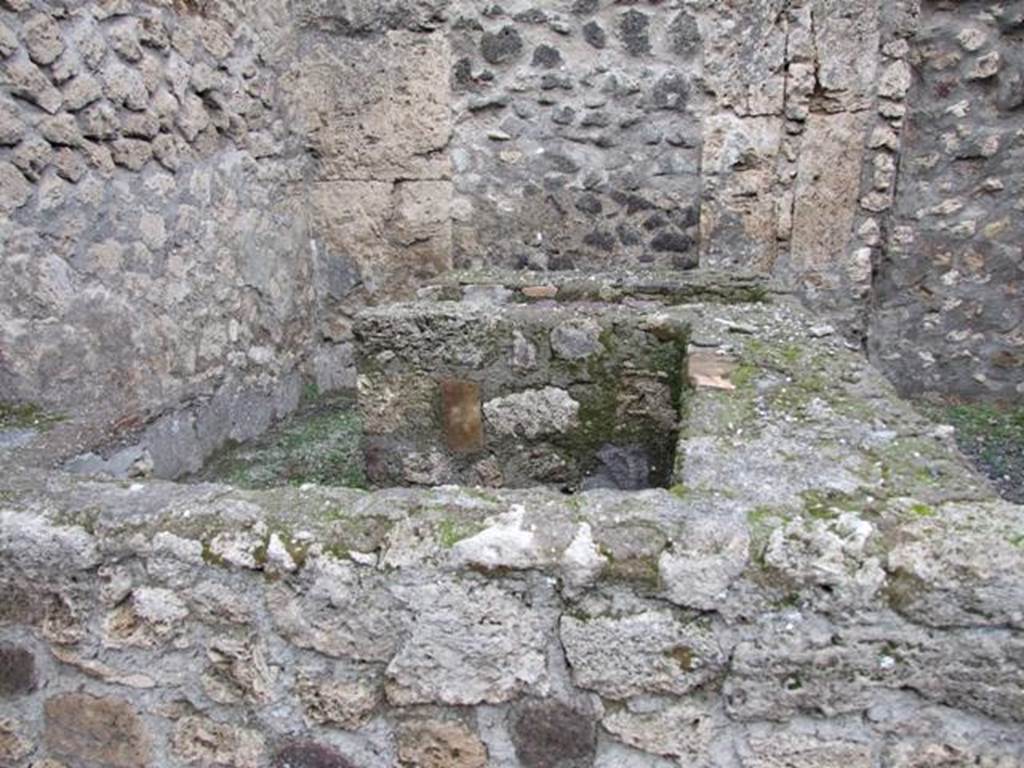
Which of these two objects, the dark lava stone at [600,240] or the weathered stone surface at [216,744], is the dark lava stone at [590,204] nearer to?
the dark lava stone at [600,240]

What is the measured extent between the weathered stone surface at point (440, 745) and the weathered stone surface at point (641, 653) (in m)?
0.24

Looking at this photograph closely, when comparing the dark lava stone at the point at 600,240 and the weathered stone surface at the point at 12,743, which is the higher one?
the dark lava stone at the point at 600,240

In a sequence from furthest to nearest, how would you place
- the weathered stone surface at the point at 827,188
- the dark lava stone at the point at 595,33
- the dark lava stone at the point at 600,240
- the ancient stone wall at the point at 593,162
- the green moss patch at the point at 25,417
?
1. the dark lava stone at the point at 600,240
2. the dark lava stone at the point at 595,33
3. the weathered stone surface at the point at 827,188
4. the ancient stone wall at the point at 593,162
5. the green moss patch at the point at 25,417

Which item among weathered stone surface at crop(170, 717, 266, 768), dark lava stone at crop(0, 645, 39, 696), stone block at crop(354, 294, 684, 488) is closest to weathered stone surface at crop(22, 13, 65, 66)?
stone block at crop(354, 294, 684, 488)

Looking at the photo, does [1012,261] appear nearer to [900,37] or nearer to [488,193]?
[900,37]

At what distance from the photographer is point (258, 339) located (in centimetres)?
400

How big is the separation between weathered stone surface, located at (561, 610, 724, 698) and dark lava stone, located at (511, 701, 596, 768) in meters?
0.08

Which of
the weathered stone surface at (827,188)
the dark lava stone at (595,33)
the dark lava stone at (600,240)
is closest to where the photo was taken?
the weathered stone surface at (827,188)

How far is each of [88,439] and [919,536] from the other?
7.05 ft

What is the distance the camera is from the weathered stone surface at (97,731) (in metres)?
1.51

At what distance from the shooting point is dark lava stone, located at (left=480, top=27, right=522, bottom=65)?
425 cm

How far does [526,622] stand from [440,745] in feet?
0.91

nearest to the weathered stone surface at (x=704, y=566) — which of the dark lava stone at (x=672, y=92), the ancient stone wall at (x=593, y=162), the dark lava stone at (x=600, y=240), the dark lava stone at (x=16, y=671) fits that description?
the dark lava stone at (x=16, y=671)

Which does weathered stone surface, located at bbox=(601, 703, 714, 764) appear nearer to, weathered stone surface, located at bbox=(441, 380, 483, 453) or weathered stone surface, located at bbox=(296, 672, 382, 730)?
weathered stone surface, located at bbox=(296, 672, 382, 730)
